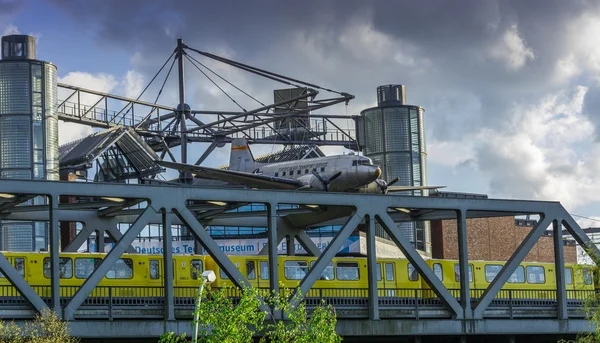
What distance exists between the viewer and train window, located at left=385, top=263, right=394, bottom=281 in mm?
55781

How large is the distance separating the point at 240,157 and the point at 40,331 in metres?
60.0

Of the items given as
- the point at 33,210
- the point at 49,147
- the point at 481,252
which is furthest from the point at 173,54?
the point at 33,210

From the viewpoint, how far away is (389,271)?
A: 2200 inches

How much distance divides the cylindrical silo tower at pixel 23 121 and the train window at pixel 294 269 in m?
55.5

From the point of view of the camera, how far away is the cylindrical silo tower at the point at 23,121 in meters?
104

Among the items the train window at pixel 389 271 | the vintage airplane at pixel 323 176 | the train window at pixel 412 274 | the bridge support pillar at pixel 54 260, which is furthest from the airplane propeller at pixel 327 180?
the bridge support pillar at pixel 54 260

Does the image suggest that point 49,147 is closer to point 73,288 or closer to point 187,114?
point 187,114

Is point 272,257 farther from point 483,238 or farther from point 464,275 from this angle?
point 483,238

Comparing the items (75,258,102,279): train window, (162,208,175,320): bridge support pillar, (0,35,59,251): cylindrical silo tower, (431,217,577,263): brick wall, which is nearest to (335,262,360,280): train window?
(162,208,175,320): bridge support pillar

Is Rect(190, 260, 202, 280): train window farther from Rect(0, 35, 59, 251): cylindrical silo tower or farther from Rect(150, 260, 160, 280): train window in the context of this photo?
Rect(0, 35, 59, 251): cylindrical silo tower

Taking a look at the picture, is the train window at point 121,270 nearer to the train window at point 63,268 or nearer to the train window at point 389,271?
the train window at point 63,268

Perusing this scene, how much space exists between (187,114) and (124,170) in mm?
9024

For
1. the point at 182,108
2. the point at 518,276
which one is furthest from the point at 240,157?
the point at 518,276

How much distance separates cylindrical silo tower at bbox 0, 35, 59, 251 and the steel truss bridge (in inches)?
1764
